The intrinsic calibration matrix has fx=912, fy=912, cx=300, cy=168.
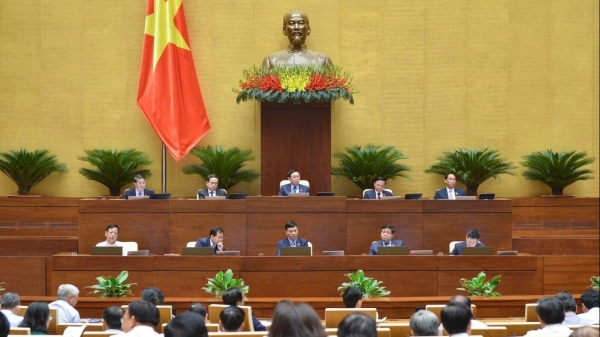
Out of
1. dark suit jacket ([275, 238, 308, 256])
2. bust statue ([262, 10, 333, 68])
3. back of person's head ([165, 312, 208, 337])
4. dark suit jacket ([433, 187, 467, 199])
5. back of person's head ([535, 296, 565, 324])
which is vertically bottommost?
back of person's head ([535, 296, 565, 324])

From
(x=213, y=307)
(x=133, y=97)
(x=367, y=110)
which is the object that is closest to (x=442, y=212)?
(x=367, y=110)

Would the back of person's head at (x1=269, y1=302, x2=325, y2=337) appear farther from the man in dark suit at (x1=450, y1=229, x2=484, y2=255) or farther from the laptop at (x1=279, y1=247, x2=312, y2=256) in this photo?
the man in dark suit at (x1=450, y1=229, x2=484, y2=255)

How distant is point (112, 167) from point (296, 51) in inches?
126

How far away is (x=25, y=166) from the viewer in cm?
1345

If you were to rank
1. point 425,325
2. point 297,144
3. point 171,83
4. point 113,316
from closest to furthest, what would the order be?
point 425,325, point 113,316, point 297,144, point 171,83

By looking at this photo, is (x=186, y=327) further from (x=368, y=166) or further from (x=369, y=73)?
(x=369, y=73)

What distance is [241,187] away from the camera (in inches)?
555

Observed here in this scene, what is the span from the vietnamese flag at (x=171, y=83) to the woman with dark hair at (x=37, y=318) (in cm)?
712

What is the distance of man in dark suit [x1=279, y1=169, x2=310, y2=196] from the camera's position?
11.8 metres

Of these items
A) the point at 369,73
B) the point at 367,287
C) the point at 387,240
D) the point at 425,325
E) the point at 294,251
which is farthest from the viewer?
the point at 369,73

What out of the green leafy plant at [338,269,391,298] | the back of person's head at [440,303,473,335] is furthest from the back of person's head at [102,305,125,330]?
the green leafy plant at [338,269,391,298]

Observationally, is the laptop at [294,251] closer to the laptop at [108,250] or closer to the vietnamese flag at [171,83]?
the laptop at [108,250]

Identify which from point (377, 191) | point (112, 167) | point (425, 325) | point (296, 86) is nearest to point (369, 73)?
point (296, 86)

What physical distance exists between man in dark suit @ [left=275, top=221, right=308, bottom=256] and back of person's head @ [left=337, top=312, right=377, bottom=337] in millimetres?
6504
